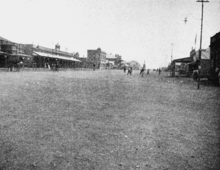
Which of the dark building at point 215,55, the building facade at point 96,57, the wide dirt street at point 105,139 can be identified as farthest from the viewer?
the building facade at point 96,57

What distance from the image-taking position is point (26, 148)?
4.19m

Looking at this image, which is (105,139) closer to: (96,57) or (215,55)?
(215,55)

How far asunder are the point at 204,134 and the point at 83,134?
317 centimetres

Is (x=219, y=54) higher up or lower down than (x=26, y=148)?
higher up

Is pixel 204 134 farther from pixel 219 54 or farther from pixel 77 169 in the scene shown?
pixel 219 54

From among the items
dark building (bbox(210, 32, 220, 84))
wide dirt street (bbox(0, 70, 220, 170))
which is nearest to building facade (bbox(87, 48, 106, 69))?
dark building (bbox(210, 32, 220, 84))

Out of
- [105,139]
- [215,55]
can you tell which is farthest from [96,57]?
[105,139]

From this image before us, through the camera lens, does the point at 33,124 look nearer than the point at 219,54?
Yes

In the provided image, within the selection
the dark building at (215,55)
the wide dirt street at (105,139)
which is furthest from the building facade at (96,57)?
the wide dirt street at (105,139)

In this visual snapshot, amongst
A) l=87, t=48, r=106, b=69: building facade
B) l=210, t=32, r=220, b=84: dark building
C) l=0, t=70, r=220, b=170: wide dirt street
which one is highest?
l=87, t=48, r=106, b=69: building facade

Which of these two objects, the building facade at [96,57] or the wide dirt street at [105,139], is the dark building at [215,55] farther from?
the building facade at [96,57]

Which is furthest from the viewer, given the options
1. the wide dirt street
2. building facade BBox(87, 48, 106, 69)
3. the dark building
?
building facade BBox(87, 48, 106, 69)

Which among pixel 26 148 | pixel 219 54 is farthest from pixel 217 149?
pixel 219 54

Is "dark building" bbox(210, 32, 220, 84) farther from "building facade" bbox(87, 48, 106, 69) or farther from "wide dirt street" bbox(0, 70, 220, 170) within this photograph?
"building facade" bbox(87, 48, 106, 69)
